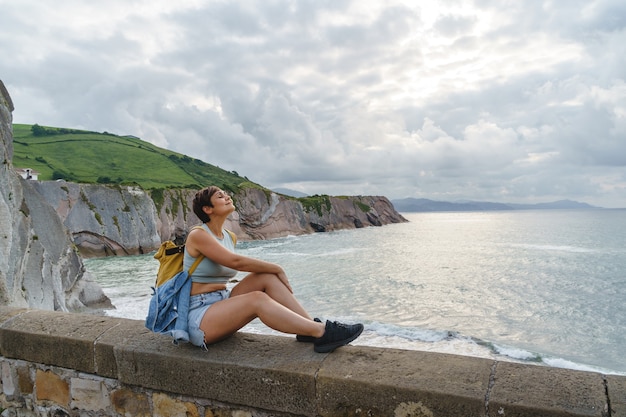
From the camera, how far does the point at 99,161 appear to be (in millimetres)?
99500

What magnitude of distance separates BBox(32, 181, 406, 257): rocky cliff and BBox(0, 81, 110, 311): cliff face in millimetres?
21399

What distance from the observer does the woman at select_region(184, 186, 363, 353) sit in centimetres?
350

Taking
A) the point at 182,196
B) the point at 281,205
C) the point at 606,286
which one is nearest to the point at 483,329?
the point at 606,286

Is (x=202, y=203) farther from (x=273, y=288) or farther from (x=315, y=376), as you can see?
(x=315, y=376)

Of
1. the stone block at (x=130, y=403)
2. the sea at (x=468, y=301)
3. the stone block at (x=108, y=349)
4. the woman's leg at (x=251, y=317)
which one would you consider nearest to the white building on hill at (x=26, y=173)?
the sea at (x=468, y=301)

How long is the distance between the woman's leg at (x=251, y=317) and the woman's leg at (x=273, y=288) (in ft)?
0.97

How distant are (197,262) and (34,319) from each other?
2.14 m

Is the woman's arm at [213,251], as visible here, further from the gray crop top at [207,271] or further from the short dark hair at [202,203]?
the short dark hair at [202,203]

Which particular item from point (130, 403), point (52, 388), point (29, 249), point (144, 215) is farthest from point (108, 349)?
point (144, 215)

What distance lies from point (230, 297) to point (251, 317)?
12.1 inches

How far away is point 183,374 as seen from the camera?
139 inches

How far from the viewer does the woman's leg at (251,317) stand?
3.49 meters

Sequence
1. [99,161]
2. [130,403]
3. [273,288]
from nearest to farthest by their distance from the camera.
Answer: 1. [130,403]
2. [273,288]
3. [99,161]

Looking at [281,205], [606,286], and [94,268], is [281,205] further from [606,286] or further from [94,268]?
[606,286]
